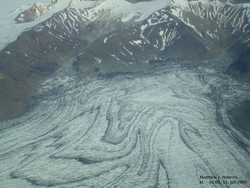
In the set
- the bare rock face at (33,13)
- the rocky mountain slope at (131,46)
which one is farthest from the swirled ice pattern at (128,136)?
the bare rock face at (33,13)

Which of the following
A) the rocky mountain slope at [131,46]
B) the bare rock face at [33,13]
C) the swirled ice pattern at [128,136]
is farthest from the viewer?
the bare rock face at [33,13]

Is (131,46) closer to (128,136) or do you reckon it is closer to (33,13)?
(128,136)

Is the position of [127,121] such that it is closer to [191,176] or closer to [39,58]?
[191,176]

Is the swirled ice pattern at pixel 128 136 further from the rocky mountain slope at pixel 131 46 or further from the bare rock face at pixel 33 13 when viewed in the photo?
the bare rock face at pixel 33 13

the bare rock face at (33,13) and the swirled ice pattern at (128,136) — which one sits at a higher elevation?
the bare rock face at (33,13)

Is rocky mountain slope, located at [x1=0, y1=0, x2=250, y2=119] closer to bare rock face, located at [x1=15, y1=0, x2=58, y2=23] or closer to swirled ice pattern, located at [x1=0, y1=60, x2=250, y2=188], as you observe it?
swirled ice pattern, located at [x1=0, y1=60, x2=250, y2=188]

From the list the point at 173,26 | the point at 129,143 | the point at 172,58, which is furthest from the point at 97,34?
the point at 129,143
